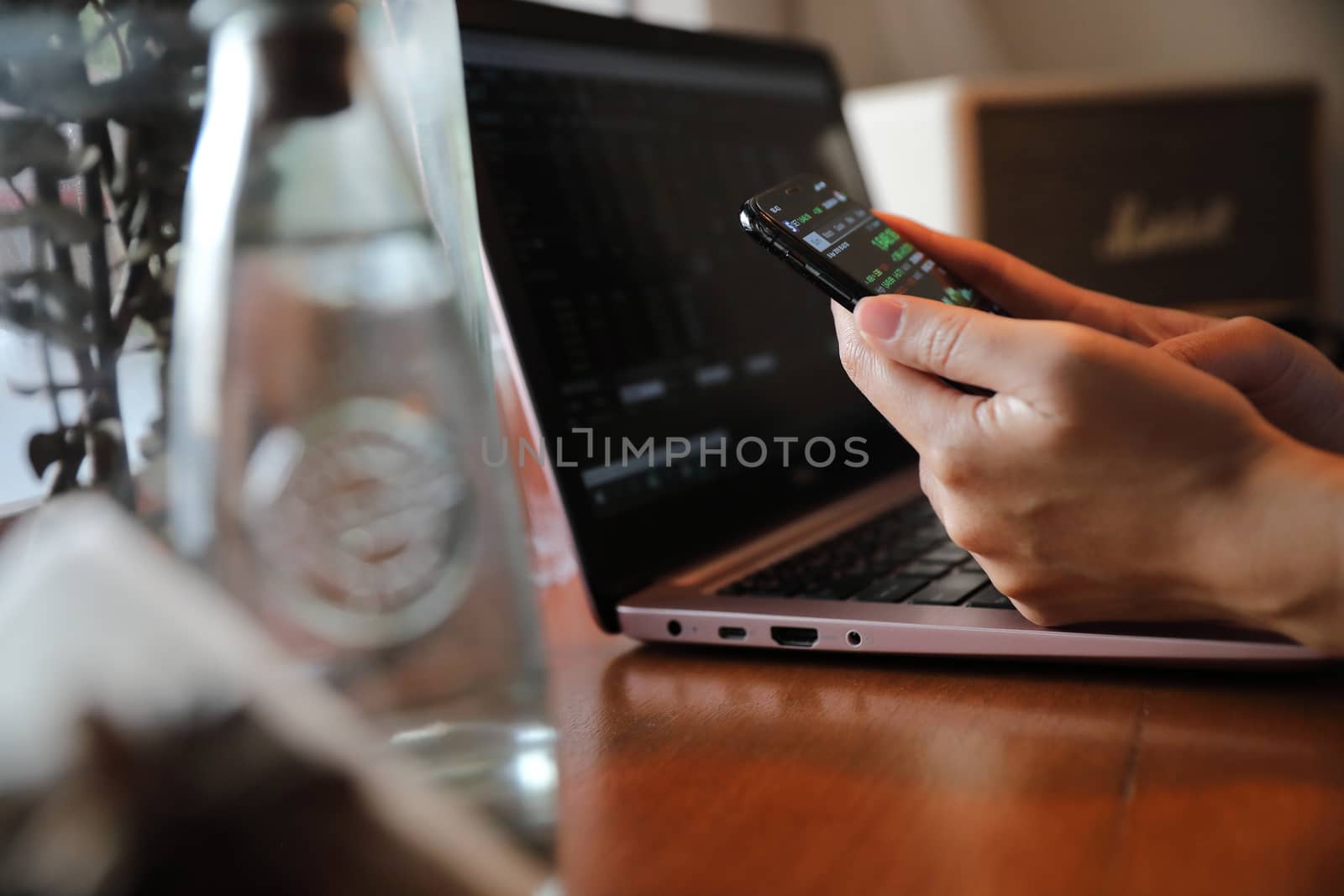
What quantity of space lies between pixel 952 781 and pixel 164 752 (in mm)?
217

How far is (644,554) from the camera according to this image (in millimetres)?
546

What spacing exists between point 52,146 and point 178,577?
0.29ft

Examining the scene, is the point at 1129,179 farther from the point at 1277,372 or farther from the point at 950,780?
the point at 950,780

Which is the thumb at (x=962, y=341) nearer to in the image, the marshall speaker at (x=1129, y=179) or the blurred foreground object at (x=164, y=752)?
the blurred foreground object at (x=164, y=752)

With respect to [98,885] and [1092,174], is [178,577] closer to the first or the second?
[98,885]

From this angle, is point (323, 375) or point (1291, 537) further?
point (1291, 537)

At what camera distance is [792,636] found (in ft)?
1.51

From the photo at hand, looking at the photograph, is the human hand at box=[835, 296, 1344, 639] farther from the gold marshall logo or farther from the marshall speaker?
the gold marshall logo

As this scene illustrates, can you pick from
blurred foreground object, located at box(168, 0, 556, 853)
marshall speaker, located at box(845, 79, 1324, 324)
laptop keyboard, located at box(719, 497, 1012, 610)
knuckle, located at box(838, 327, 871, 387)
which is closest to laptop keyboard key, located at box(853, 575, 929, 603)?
laptop keyboard, located at box(719, 497, 1012, 610)

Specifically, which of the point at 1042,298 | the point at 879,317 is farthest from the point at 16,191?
the point at 1042,298

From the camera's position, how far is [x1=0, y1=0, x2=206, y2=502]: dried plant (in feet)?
0.73

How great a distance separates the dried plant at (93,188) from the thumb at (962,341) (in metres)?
0.22

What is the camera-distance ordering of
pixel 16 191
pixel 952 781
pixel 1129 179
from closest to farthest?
1. pixel 16 191
2. pixel 952 781
3. pixel 1129 179

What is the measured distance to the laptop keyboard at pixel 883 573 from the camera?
47 centimetres
